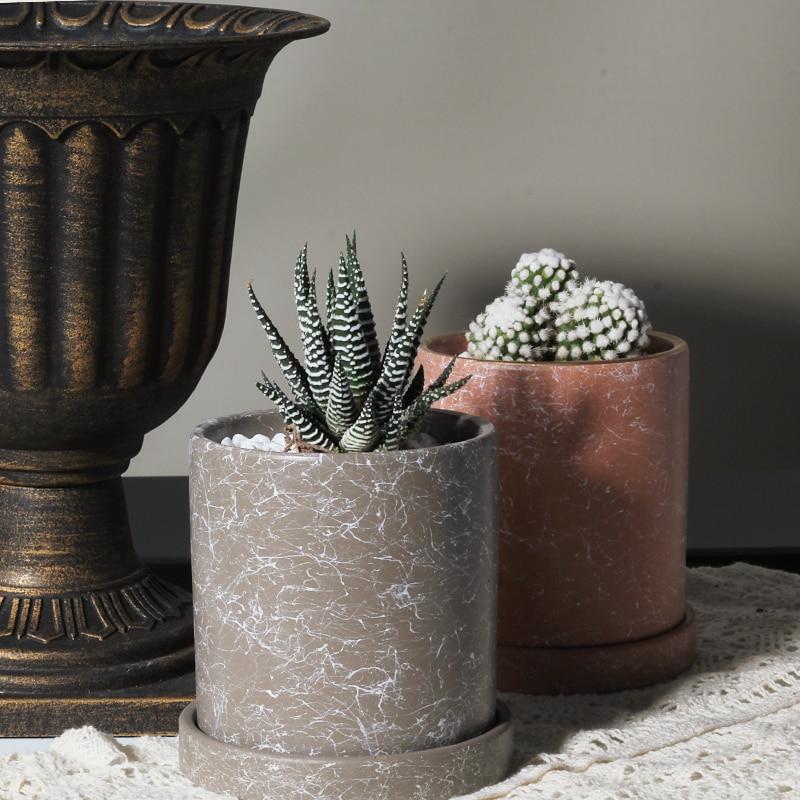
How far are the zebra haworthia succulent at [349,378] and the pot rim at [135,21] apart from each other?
31 centimetres

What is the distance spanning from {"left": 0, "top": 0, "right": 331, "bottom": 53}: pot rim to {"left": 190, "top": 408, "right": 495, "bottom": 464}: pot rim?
0.38 metres

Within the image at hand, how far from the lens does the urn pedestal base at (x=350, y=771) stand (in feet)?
4.36

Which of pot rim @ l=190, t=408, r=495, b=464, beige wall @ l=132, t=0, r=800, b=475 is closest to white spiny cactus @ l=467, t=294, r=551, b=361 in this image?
pot rim @ l=190, t=408, r=495, b=464

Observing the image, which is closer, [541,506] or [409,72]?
[541,506]

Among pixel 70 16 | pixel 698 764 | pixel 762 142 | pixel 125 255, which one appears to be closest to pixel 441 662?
pixel 698 764

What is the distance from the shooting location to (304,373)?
1.42 meters

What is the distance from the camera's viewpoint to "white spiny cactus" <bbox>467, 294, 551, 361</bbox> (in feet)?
5.32

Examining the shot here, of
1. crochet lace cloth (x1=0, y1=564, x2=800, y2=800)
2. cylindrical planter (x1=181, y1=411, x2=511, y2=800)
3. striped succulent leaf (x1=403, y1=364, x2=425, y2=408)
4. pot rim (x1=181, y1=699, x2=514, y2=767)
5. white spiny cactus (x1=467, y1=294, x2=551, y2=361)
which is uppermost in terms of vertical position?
white spiny cactus (x1=467, y1=294, x2=551, y2=361)

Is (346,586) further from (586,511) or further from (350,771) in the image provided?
(586,511)

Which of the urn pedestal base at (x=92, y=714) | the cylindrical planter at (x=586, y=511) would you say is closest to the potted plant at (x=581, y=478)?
the cylindrical planter at (x=586, y=511)

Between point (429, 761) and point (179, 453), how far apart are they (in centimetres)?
109

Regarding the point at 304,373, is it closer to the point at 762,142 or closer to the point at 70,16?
the point at 70,16

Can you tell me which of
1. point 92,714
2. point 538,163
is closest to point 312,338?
point 92,714

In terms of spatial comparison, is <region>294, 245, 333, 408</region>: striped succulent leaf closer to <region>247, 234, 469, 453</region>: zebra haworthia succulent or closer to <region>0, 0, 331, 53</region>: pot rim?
<region>247, 234, 469, 453</region>: zebra haworthia succulent
